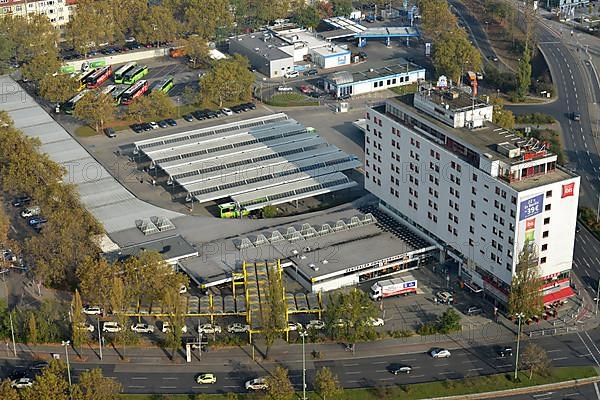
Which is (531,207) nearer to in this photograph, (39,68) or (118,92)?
(118,92)

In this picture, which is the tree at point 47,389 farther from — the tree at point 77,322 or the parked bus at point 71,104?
the parked bus at point 71,104

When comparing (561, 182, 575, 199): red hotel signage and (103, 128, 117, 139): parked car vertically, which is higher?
(561, 182, 575, 199): red hotel signage

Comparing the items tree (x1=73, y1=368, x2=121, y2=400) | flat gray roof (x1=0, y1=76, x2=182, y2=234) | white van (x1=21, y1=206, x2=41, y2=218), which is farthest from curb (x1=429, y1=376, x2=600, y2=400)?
white van (x1=21, y1=206, x2=41, y2=218)

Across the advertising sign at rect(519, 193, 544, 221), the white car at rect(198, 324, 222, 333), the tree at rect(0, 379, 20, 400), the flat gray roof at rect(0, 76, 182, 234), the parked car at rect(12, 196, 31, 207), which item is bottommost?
the white car at rect(198, 324, 222, 333)

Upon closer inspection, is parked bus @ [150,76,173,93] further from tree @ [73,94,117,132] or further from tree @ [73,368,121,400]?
tree @ [73,368,121,400]

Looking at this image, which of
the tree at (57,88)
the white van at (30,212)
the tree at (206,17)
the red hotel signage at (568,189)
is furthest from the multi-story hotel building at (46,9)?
the red hotel signage at (568,189)

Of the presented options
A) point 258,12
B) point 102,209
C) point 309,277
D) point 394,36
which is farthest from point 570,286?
point 258,12

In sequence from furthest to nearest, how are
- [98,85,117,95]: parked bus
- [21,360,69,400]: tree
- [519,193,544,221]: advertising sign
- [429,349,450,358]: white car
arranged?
Answer: [98,85,117,95]: parked bus, [519,193,544,221]: advertising sign, [429,349,450,358]: white car, [21,360,69,400]: tree
